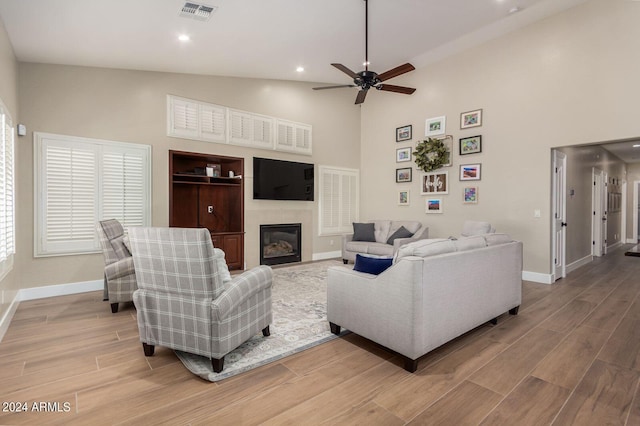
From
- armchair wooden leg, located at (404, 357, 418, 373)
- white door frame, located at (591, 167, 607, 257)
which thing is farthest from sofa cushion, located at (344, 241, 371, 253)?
white door frame, located at (591, 167, 607, 257)

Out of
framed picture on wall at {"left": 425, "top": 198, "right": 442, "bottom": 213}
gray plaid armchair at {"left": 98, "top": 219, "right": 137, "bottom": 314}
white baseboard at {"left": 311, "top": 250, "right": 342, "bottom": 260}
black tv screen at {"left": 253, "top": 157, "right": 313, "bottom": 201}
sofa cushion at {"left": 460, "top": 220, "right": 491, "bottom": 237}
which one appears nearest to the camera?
gray plaid armchair at {"left": 98, "top": 219, "right": 137, "bottom": 314}

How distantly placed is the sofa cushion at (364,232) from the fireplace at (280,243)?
1.19m

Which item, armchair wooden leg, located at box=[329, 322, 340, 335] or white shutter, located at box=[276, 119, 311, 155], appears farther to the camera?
white shutter, located at box=[276, 119, 311, 155]

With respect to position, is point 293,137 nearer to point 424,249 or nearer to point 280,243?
point 280,243

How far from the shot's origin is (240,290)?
7.67 ft

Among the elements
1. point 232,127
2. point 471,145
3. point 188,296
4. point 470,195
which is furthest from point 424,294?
point 232,127

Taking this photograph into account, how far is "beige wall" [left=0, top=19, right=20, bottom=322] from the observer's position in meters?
3.04

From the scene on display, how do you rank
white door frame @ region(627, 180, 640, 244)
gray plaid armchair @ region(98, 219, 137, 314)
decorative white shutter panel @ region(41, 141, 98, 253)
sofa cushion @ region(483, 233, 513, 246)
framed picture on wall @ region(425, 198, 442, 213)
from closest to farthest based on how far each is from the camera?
1. sofa cushion @ region(483, 233, 513, 246)
2. gray plaid armchair @ region(98, 219, 137, 314)
3. decorative white shutter panel @ region(41, 141, 98, 253)
4. framed picture on wall @ region(425, 198, 442, 213)
5. white door frame @ region(627, 180, 640, 244)

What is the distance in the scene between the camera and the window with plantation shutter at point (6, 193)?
2.89 meters

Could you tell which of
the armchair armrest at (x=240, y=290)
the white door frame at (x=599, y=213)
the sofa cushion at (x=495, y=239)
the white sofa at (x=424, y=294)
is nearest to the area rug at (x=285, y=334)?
the white sofa at (x=424, y=294)

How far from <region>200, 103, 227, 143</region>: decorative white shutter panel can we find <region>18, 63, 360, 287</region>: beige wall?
0.41ft

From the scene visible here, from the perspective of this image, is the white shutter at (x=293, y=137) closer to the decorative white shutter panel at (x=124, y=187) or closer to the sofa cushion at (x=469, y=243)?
the decorative white shutter panel at (x=124, y=187)

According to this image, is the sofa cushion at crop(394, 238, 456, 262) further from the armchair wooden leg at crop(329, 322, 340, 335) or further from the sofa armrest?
the sofa armrest

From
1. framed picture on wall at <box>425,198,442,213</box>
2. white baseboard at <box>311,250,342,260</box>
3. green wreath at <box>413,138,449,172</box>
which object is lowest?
white baseboard at <box>311,250,342,260</box>
